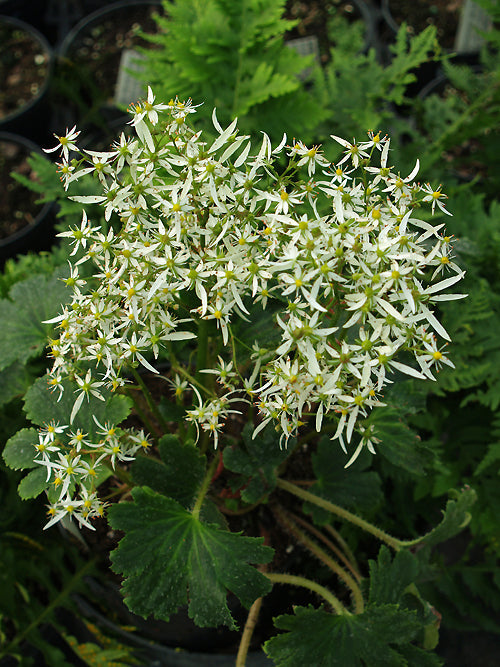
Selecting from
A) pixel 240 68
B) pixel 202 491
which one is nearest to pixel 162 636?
pixel 202 491

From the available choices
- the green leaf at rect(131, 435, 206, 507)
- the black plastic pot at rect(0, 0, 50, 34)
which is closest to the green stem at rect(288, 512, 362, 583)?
the green leaf at rect(131, 435, 206, 507)

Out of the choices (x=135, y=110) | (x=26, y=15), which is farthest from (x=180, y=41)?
(x=26, y=15)

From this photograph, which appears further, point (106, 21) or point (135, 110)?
point (106, 21)

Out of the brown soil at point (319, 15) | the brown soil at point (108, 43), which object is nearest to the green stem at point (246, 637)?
the brown soil at point (108, 43)

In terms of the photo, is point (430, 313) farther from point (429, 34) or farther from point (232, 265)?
point (429, 34)

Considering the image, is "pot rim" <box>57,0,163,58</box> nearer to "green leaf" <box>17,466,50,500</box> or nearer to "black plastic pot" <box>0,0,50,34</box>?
"black plastic pot" <box>0,0,50,34</box>

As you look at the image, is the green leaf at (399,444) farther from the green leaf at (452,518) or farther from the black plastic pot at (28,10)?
the black plastic pot at (28,10)
